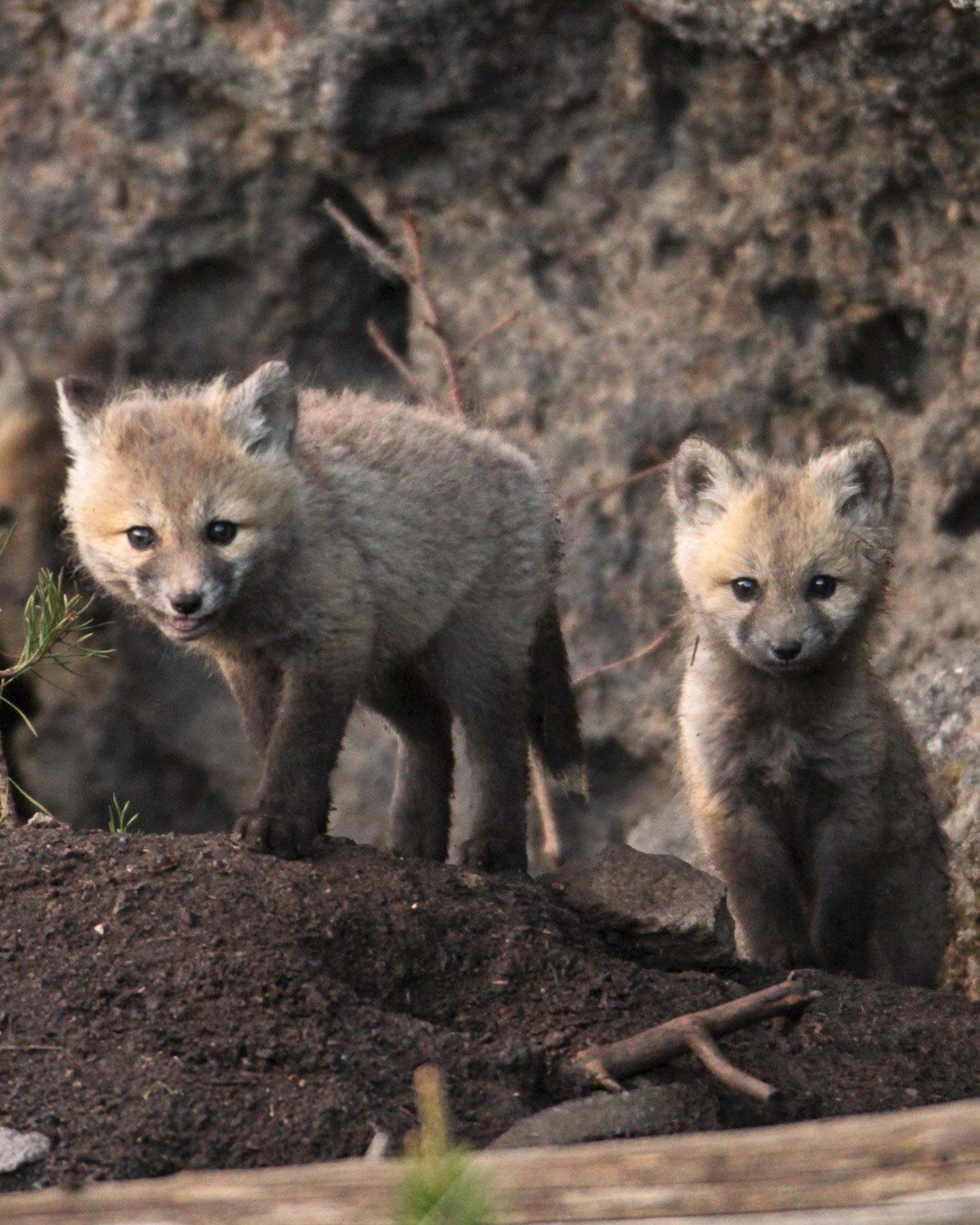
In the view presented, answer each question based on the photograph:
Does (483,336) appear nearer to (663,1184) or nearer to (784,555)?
(784,555)

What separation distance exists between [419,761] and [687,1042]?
6.65 feet

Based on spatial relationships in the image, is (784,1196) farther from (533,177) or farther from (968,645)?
(533,177)

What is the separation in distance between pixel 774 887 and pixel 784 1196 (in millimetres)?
2806

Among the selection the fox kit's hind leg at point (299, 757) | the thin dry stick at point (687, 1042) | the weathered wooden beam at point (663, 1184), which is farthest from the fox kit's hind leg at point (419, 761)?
the weathered wooden beam at point (663, 1184)

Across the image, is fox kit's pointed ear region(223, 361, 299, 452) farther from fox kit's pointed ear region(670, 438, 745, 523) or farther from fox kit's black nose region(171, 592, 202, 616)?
fox kit's pointed ear region(670, 438, 745, 523)

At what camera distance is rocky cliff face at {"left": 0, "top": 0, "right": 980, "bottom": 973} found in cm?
597

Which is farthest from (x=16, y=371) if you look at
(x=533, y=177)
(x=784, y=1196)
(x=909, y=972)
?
(x=784, y=1196)

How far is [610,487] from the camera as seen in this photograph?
6.43 m

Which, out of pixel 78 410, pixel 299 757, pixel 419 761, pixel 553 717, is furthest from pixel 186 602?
pixel 553 717

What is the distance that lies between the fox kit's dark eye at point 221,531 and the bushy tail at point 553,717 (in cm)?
131

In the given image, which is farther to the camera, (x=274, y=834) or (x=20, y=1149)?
Result: (x=274, y=834)

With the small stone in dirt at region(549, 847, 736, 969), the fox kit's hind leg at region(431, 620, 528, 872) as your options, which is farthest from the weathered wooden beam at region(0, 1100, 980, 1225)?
the fox kit's hind leg at region(431, 620, 528, 872)

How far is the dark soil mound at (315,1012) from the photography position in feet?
9.87

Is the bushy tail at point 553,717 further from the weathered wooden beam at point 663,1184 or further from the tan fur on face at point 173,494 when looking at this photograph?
the weathered wooden beam at point 663,1184
